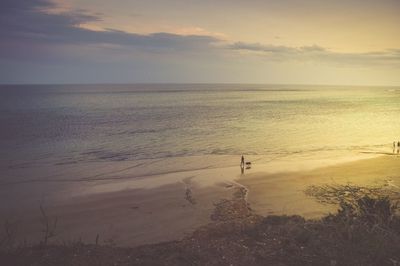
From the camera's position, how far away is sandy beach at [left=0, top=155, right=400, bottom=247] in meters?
14.8

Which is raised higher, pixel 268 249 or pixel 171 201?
pixel 268 249

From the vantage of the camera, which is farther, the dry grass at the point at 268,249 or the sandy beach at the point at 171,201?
the sandy beach at the point at 171,201

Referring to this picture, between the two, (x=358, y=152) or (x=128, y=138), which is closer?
(x=358, y=152)

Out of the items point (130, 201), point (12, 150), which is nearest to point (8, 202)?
point (130, 201)

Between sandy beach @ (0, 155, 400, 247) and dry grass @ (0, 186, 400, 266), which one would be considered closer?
dry grass @ (0, 186, 400, 266)

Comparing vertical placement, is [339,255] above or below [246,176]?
above

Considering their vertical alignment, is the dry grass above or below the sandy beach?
above

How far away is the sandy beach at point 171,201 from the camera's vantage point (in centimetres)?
1480

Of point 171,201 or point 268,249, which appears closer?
point 268,249

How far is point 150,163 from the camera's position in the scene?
1208 inches

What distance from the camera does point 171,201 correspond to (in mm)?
18969

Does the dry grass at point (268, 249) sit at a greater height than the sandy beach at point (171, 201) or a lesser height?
greater

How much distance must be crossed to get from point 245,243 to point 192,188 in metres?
12.1

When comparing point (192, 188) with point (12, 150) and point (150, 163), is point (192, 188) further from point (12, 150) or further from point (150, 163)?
point (12, 150)
